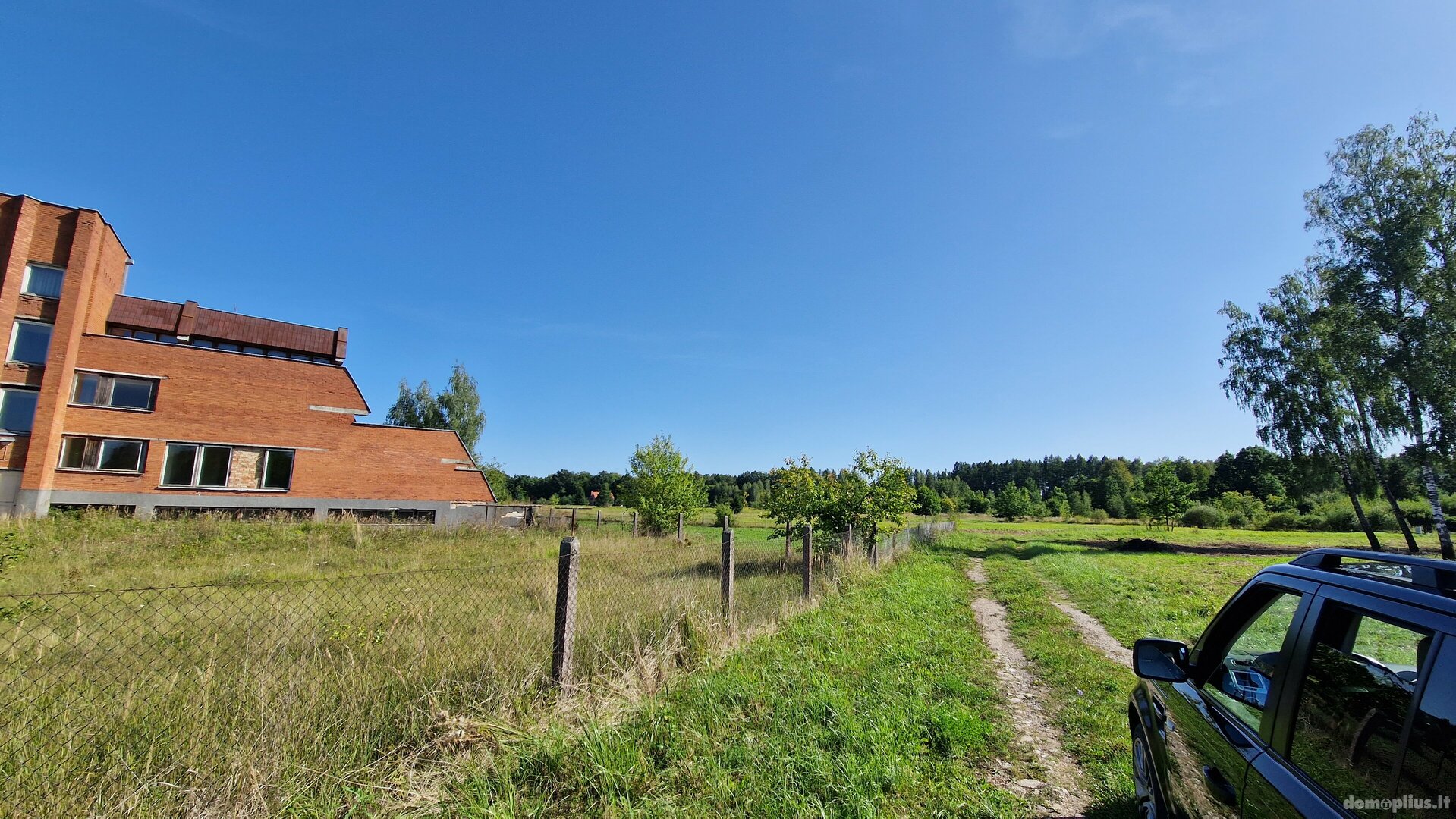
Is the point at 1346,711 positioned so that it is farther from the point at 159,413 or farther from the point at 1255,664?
the point at 159,413

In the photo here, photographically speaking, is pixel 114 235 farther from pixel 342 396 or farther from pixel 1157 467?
pixel 1157 467

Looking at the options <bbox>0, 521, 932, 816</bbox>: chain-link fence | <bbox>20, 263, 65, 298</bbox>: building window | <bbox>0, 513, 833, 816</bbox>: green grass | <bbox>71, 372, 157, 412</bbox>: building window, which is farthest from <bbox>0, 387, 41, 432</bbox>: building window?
<bbox>0, 521, 932, 816</bbox>: chain-link fence

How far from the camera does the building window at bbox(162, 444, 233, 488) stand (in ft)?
78.7

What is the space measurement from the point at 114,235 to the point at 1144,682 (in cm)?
3853

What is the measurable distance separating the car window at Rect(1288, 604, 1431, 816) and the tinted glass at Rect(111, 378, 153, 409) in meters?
34.1

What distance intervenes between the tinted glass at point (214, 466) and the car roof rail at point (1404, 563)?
33159 millimetres

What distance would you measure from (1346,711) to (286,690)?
5.47 m

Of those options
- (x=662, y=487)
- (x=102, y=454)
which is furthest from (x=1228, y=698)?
(x=102, y=454)

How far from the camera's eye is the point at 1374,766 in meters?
1.53

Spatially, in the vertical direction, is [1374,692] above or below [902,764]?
above

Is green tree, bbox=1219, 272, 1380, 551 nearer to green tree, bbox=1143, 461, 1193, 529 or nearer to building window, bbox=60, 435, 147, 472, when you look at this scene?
green tree, bbox=1143, 461, 1193, 529

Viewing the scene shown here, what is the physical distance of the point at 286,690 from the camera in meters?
3.93

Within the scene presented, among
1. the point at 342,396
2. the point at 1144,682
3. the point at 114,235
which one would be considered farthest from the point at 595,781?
the point at 114,235

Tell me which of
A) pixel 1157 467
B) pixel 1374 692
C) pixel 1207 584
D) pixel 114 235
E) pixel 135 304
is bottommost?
pixel 1207 584
